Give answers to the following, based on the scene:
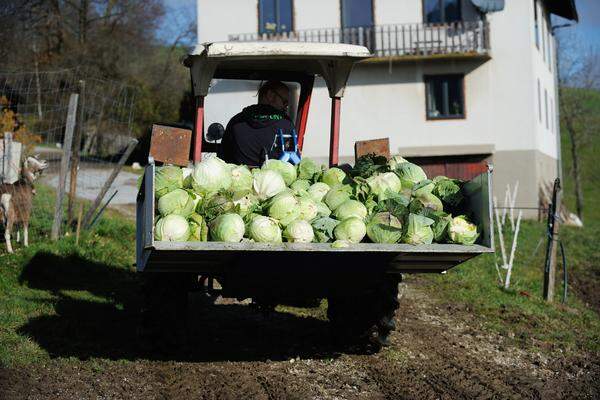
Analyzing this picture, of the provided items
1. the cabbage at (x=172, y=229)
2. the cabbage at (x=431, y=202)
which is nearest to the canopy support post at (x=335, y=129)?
the cabbage at (x=431, y=202)

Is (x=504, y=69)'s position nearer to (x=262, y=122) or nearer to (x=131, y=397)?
(x=262, y=122)

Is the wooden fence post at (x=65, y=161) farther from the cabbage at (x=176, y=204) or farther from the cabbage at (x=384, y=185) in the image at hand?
the cabbage at (x=384, y=185)

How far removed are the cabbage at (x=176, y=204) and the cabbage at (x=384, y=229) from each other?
4.11ft

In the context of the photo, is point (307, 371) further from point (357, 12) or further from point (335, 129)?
→ point (357, 12)

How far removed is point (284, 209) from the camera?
555cm

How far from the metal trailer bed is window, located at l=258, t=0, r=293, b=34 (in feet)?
69.2

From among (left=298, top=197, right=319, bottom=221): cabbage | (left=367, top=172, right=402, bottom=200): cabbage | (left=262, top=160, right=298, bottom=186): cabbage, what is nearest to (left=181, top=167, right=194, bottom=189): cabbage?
(left=262, top=160, right=298, bottom=186): cabbage

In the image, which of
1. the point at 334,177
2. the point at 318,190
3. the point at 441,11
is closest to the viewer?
A: the point at 318,190

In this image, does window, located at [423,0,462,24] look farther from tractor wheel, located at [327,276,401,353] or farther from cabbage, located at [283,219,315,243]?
cabbage, located at [283,219,315,243]

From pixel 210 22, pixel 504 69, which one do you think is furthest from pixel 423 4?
pixel 210 22

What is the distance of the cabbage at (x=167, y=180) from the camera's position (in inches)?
226

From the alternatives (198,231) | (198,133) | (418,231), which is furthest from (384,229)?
(198,133)

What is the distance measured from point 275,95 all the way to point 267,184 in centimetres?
180

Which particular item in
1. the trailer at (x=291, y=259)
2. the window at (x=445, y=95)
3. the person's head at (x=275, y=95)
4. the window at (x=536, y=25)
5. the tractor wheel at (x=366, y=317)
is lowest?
the tractor wheel at (x=366, y=317)
